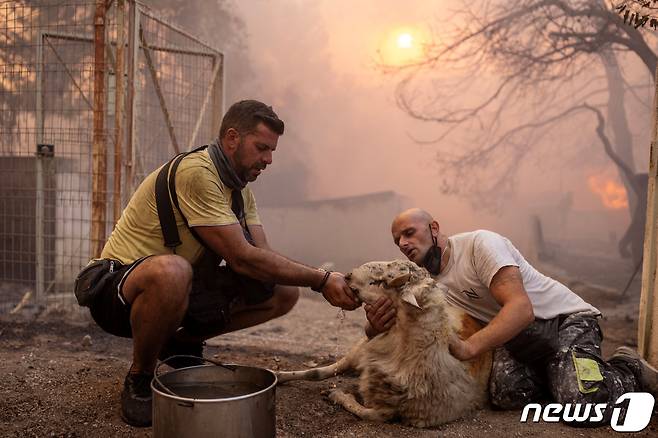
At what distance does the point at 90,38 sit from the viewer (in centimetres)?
652

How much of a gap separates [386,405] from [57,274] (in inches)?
231

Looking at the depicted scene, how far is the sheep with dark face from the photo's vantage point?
330cm

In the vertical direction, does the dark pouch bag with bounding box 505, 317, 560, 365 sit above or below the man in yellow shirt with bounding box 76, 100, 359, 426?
below

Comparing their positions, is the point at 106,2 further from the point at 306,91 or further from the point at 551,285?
the point at 306,91

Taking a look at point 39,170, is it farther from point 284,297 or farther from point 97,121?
point 284,297

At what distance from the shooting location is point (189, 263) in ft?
10.8

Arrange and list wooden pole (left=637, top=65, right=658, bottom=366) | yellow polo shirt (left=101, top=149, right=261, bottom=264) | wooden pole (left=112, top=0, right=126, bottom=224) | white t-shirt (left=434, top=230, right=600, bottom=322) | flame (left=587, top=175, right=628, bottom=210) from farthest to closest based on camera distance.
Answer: flame (left=587, top=175, right=628, bottom=210) → wooden pole (left=112, top=0, right=126, bottom=224) → wooden pole (left=637, top=65, right=658, bottom=366) → white t-shirt (left=434, top=230, right=600, bottom=322) → yellow polo shirt (left=101, top=149, right=261, bottom=264)

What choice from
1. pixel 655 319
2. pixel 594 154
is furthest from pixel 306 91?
pixel 655 319

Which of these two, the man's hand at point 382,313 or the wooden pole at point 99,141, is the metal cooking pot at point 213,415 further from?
the wooden pole at point 99,141

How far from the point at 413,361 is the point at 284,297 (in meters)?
1.16

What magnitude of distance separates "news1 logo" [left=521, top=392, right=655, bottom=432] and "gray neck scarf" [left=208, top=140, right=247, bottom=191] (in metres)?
2.39

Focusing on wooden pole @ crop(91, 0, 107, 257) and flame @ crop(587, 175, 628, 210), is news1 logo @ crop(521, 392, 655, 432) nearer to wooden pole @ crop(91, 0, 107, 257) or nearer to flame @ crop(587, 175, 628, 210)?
wooden pole @ crop(91, 0, 107, 257)

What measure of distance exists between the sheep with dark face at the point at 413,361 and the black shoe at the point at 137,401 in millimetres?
1239

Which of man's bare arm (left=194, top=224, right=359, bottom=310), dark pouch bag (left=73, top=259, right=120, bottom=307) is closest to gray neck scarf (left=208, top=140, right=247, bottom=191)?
man's bare arm (left=194, top=224, right=359, bottom=310)
